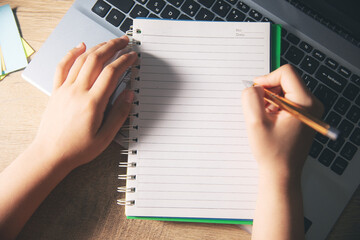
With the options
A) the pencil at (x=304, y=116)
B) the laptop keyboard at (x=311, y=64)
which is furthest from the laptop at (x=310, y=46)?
the pencil at (x=304, y=116)

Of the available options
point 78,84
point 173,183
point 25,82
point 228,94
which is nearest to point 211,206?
point 173,183

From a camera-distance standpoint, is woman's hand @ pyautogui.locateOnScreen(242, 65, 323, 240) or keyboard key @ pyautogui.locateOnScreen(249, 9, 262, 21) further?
keyboard key @ pyautogui.locateOnScreen(249, 9, 262, 21)

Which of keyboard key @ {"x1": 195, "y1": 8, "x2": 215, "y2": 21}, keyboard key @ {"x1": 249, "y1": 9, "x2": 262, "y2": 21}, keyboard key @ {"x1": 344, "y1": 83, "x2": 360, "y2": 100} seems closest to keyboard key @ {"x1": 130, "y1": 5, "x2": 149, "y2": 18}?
keyboard key @ {"x1": 195, "y1": 8, "x2": 215, "y2": 21}

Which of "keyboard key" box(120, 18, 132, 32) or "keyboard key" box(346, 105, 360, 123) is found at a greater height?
"keyboard key" box(346, 105, 360, 123)

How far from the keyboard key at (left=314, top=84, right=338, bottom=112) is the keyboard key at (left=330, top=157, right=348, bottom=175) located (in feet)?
0.32

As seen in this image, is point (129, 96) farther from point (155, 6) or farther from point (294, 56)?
point (294, 56)

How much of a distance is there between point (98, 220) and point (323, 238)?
16.3 inches

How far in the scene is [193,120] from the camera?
562mm

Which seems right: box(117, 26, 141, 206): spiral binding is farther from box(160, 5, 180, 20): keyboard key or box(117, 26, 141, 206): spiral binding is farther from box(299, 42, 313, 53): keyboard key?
box(299, 42, 313, 53): keyboard key

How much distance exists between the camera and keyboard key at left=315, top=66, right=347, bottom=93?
0.60 meters

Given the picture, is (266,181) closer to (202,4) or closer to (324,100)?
(324,100)

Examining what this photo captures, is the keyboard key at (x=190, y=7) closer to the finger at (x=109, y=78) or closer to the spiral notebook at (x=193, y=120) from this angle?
the spiral notebook at (x=193, y=120)

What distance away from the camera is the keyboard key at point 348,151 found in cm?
58

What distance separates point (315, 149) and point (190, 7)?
37 cm
